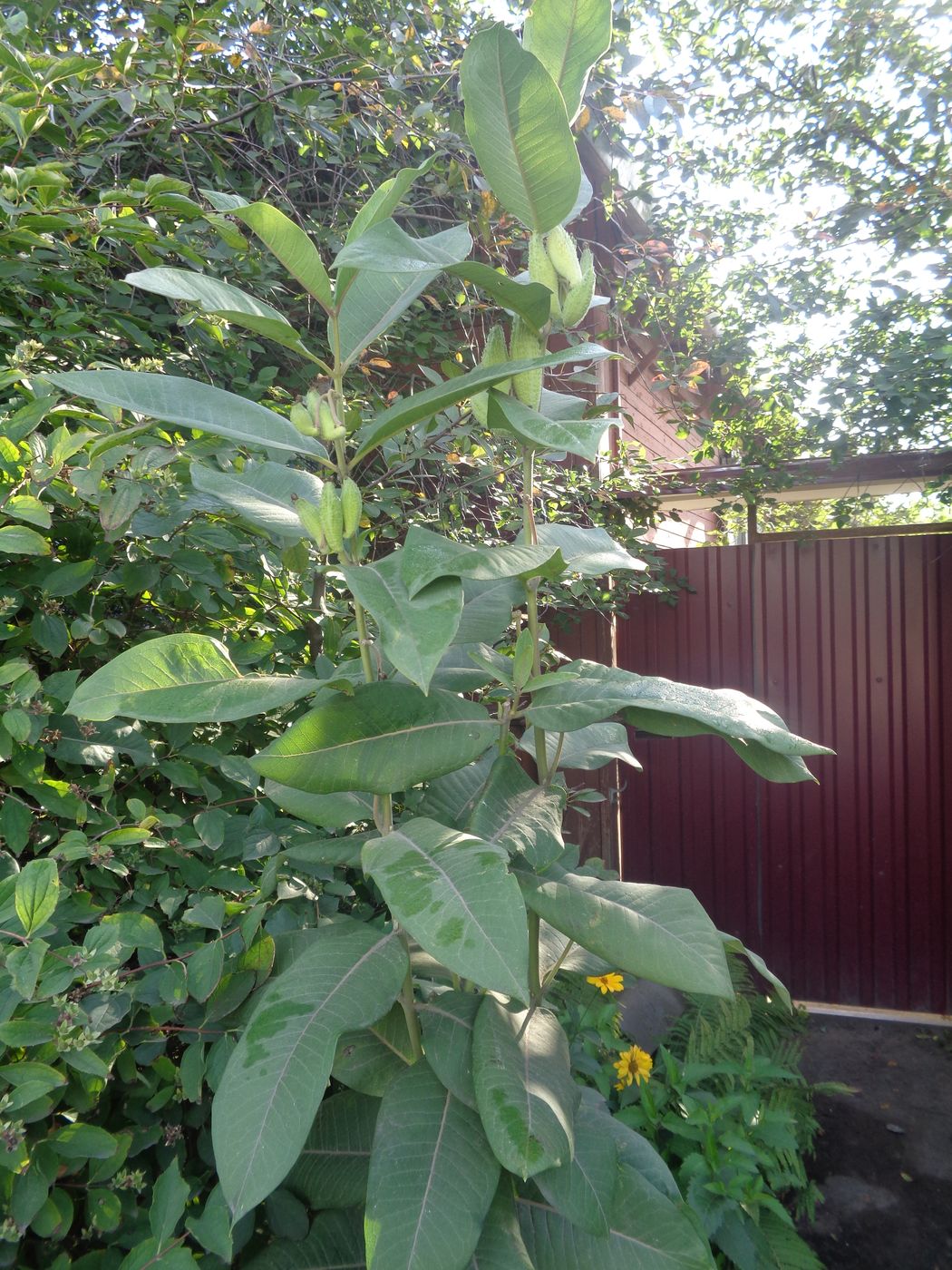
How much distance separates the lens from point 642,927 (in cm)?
85

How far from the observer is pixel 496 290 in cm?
90

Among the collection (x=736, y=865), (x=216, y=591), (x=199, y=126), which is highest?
(x=199, y=126)

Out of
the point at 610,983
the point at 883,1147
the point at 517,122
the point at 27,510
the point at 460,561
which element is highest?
the point at 517,122

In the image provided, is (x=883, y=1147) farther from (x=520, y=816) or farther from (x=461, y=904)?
(x=461, y=904)

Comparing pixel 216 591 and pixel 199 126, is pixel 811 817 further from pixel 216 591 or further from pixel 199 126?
pixel 199 126

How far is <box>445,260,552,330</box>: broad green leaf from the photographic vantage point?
0.86 meters

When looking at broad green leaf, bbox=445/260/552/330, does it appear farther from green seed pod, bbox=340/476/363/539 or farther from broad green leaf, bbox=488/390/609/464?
green seed pod, bbox=340/476/363/539

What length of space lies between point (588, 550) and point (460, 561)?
41 cm

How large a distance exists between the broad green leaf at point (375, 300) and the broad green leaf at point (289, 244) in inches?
2.6

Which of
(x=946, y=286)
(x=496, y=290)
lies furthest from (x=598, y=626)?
(x=496, y=290)

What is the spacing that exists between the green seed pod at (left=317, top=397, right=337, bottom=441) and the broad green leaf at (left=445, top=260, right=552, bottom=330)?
0.21 m

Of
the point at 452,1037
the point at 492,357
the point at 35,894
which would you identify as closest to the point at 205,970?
the point at 35,894

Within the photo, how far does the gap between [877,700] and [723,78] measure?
3757mm

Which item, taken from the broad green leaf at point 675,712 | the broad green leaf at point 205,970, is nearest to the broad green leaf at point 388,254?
the broad green leaf at point 675,712
